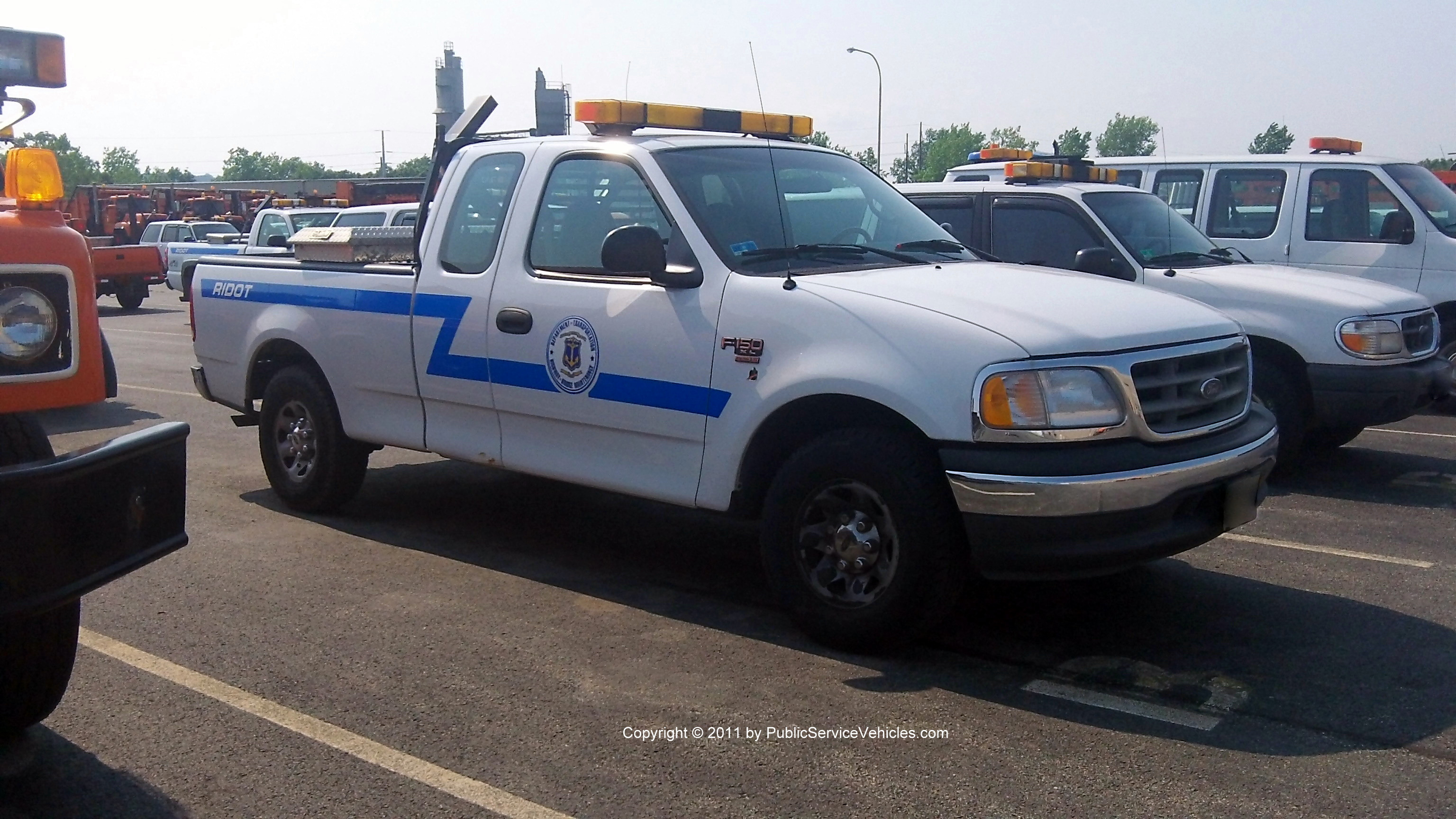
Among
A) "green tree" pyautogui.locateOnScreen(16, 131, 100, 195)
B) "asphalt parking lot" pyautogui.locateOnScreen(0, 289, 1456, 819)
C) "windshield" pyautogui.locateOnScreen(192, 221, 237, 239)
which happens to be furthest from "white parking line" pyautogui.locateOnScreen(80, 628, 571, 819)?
"green tree" pyautogui.locateOnScreen(16, 131, 100, 195)

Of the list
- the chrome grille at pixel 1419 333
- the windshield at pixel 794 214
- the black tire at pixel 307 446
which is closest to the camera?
the windshield at pixel 794 214

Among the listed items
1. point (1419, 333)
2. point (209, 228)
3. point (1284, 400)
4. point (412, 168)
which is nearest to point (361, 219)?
point (1284, 400)

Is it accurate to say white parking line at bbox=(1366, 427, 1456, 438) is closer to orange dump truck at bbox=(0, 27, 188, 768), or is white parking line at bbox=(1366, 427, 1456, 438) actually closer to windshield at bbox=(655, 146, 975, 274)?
windshield at bbox=(655, 146, 975, 274)

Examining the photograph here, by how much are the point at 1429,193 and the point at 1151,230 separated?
2839mm

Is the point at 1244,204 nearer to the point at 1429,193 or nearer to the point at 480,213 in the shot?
the point at 1429,193

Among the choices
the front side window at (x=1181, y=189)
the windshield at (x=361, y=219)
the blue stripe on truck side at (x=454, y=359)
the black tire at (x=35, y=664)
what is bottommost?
the black tire at (x=35, y=664)

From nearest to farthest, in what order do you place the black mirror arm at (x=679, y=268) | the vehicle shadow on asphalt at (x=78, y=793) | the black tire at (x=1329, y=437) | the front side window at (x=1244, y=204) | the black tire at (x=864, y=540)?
the vehicle shadow on asphalt at (x=78, y=793), the black tire at (x=864, y=540), the black mirror arm at (x=679, y=268), the black tire at (x=1329, y=437), the front side window at (x=1244, y=204)

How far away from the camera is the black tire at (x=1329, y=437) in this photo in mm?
7828

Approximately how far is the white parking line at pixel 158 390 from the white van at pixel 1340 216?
8717 mm

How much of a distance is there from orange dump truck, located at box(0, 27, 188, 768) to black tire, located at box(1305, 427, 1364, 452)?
6.70m

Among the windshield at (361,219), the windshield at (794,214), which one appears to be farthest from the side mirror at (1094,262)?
the windshield at (361,219)

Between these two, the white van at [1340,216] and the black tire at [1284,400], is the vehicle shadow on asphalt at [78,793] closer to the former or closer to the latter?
the black tire at [1284,400]

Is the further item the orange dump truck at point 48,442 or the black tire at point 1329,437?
the black tire at point 1329,437

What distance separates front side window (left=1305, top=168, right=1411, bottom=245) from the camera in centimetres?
952
